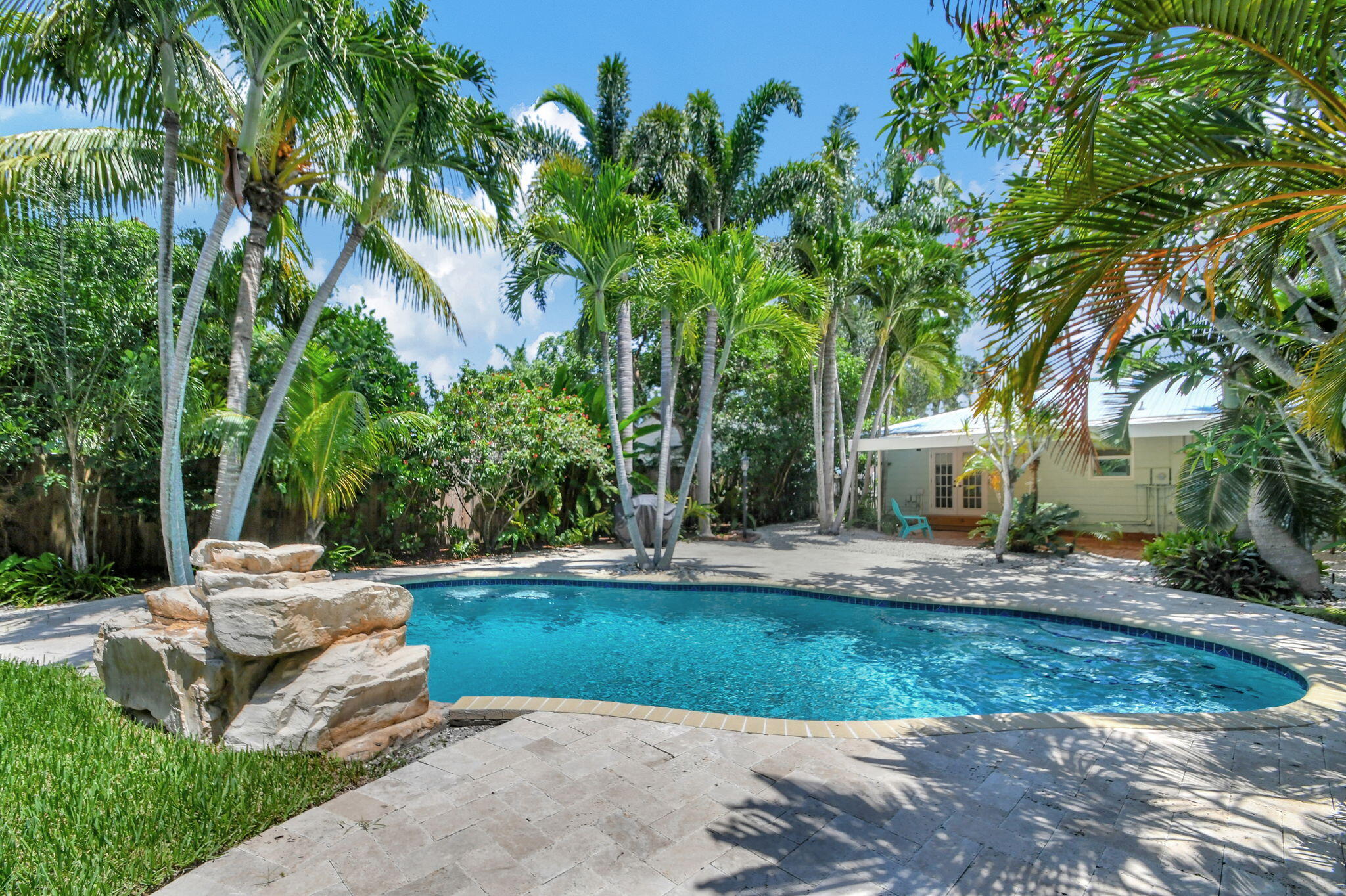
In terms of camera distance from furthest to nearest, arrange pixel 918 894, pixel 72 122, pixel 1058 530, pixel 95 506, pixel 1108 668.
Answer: pixel 1058 530 < pixel 95 506 < pixel 72 122 < pixel 1108 668 < pixel 918 894

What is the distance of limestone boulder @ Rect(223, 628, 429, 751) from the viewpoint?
380cm

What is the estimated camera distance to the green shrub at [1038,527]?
41.3ft

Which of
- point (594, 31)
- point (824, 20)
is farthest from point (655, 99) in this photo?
point (824, 20)

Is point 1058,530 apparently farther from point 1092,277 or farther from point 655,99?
point 655,99

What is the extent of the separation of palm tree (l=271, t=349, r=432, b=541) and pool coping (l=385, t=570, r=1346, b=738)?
1.65 meters

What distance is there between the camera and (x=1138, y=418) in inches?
516

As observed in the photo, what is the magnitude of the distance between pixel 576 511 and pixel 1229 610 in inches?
444

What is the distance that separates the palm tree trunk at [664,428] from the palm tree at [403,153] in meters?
3.72

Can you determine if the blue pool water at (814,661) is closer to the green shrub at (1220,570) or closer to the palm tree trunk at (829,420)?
the green shrub at (1220,570)

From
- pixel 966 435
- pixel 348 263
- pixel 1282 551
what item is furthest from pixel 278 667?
pixel 966 435

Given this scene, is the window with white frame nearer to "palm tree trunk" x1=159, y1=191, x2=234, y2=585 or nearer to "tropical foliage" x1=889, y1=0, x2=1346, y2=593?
"tropical foliage" x1=889, y1=0, x2=1346, y2=593

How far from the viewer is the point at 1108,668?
641cm

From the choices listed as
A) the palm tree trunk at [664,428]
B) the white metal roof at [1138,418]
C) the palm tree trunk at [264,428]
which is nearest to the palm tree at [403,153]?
the palm tree trunk at [264,428]

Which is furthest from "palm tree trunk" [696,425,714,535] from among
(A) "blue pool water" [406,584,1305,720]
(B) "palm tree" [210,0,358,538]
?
(B) "palm tree" [210,0,358,538]
